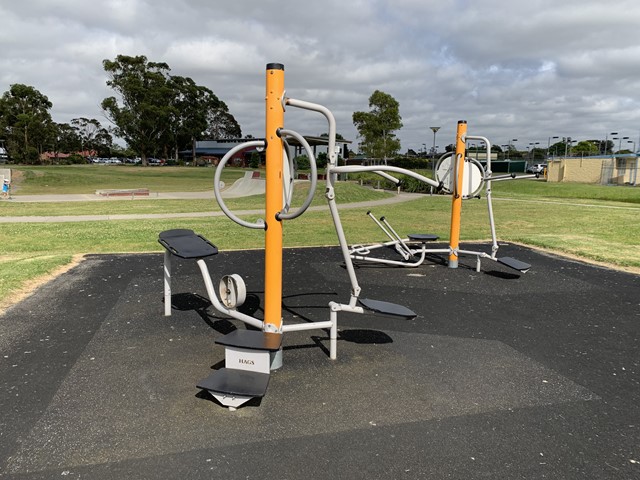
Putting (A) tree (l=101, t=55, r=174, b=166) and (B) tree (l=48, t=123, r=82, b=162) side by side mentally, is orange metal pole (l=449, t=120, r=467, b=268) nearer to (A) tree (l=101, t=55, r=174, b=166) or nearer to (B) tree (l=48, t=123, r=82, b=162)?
(A) tree (l=101, t=55, r=174, b=166)

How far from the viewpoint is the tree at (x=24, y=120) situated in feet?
185

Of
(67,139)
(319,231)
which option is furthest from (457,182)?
(67,139)

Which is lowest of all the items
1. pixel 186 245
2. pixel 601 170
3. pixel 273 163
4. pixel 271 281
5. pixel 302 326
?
pixel 302 326

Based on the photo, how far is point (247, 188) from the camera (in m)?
31.5

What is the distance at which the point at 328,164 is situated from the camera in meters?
3.77

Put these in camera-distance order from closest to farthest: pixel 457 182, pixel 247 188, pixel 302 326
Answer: pixel 302 326 < pixel 457 182 < pixel 247 188

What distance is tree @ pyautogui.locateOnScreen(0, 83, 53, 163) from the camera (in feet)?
185

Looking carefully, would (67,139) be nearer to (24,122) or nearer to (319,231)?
(24,122)

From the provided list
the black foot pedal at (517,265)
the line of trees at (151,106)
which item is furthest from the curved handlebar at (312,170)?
the line of trees at (151,106)

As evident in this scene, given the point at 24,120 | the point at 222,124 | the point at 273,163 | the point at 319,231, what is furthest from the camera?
the point at 222,124

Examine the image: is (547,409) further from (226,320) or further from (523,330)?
(226,320)

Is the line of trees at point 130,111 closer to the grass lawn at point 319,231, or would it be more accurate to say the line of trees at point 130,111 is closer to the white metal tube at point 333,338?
the grass lawn at point 319,231

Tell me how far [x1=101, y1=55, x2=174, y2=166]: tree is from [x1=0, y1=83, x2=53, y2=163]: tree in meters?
8.06

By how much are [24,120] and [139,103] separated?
12.8 metres
